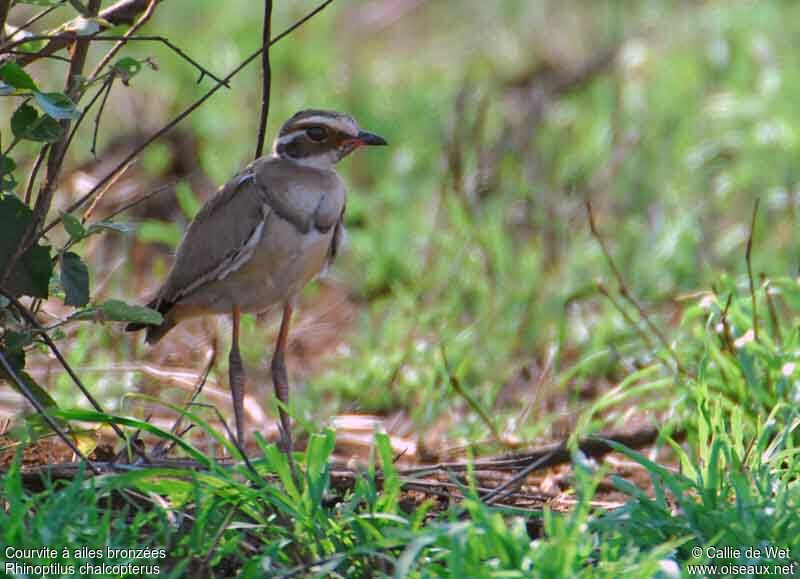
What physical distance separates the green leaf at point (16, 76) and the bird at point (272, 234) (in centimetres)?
86

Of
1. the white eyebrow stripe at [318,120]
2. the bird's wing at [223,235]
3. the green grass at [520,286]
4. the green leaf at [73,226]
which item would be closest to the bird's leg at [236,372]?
the bird's wing at [223,235]

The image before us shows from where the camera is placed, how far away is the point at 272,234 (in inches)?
158

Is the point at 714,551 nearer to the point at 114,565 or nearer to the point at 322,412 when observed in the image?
the point at 114,565

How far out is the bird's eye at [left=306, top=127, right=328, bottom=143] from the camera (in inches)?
164

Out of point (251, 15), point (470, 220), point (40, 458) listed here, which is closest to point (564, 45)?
point (251, 15)

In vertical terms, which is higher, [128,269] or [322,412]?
[128,269]

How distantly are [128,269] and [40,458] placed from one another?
2406 millimetres

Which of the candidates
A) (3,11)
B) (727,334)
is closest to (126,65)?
(3,11)

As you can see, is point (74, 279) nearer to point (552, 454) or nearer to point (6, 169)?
point (6, 169)

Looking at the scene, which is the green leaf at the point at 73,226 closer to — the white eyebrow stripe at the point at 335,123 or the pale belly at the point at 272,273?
the pale belly at the point at 272,273

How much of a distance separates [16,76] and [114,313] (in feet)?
2.01

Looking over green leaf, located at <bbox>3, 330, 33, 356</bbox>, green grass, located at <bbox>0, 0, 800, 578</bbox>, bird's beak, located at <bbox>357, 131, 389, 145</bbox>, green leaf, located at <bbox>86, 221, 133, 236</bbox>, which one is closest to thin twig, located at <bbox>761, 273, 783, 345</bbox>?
green grass, located at <bbox>0, 0, 800, 578</bbox>

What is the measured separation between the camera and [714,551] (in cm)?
307

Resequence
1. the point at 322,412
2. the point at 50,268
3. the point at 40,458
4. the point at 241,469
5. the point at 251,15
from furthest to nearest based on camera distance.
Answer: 1. the point at 251,15
2. the point at 322,412
3. the point at 40,458
4. the point at 50,268
5. the point at 241,469
